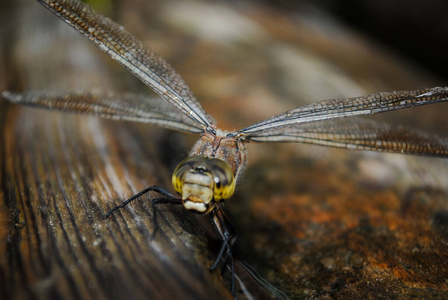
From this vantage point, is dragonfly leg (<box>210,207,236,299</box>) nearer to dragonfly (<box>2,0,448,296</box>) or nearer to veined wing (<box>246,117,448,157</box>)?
dragonfly (<box>2,0,448,296</box>)

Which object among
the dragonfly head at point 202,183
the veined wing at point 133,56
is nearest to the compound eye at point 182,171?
the dragonfly head at point 202,183

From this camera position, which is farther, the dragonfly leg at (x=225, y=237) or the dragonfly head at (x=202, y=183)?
the dragonfly head at (x=202, y=183)

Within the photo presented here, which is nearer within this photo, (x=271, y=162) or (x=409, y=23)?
(x=271, y=162)

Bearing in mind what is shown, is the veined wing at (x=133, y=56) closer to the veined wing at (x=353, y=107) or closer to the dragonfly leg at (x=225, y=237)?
the veined wing at (x=353, y=107)

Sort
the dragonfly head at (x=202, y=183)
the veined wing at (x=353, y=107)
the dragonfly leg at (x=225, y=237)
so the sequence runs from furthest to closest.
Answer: the veined wing at (x=353, y=107) → the dragonfly head at (x=202, y=183) → the dragonfly leg at (x=225, y=237)

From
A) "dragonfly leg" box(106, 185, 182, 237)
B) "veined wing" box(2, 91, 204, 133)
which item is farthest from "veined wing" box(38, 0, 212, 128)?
"dragonfly leg" box(106, 185, 182, 237)

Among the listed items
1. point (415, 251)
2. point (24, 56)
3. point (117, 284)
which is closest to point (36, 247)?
point (117, 284)

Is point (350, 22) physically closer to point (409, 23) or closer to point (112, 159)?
point (409, 23)
